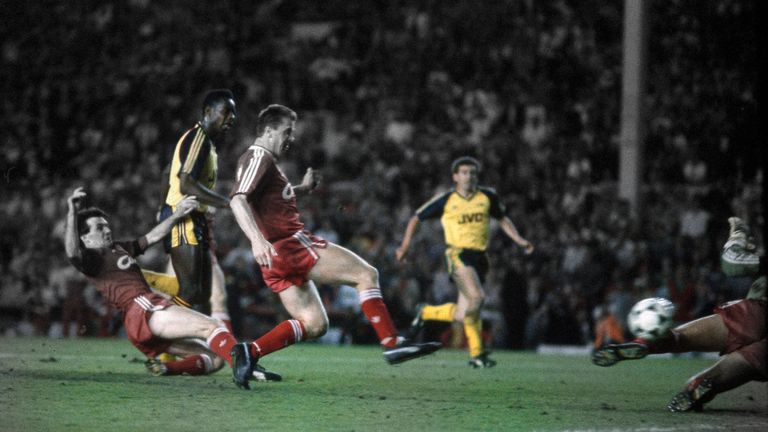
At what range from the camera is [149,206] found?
23219 mm

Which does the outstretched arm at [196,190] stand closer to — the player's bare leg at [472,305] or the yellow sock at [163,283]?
the yellow sock at [163,283]

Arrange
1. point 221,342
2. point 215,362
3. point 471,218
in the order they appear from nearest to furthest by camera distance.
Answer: point 221,342 → point 215,362 → point 471,218

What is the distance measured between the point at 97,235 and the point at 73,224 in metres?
0.45

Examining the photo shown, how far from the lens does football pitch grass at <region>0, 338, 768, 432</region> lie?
22.7 feet

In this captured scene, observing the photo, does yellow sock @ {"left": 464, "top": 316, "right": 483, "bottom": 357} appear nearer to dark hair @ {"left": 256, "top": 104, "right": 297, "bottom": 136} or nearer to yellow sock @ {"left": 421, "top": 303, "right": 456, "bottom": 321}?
yellow sock @ {"left": 421, "top": 303, "right": 456, "bottom": 321}

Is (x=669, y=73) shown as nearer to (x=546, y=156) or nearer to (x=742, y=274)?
(x=546, y=156)

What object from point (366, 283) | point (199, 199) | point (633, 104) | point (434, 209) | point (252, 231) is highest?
point (633, 104)

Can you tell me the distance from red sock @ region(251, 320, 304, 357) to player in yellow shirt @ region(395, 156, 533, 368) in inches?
188

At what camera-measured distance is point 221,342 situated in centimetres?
880

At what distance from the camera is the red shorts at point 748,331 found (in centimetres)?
774

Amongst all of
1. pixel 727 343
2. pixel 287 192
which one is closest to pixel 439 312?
pixel 287 192

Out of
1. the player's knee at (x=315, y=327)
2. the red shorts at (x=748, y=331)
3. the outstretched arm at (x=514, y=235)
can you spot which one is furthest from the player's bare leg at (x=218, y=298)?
the red shorts at (x=748, y=331)

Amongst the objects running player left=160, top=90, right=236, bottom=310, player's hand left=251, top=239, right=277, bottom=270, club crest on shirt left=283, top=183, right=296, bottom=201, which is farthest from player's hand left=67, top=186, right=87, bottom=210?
player's hand left=251, top=239, right=277, bottom=270

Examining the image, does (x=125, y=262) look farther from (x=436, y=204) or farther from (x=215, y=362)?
(x=436, y=204)
